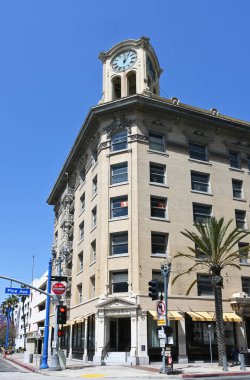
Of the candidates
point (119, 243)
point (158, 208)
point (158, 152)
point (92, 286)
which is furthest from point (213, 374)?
point (158, 152)

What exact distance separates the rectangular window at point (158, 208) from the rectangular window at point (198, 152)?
6312 mm

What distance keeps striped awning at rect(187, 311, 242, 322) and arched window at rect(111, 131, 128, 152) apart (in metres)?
16.1

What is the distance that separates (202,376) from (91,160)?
84.9 feet

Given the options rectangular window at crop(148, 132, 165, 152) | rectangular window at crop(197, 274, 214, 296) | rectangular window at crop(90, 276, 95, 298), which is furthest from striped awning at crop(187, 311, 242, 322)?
rectangular window at crop(148, 132, 165, 152)

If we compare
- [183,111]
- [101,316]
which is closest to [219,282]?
[101,316]

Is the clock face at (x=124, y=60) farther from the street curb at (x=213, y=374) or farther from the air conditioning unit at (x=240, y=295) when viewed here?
the street curb at (x=213, y=374)

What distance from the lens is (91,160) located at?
44.2 meters

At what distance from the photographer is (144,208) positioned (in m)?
36.5

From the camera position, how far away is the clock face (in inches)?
1758

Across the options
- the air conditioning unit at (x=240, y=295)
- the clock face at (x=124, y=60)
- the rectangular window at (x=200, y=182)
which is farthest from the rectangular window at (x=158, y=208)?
the clock face at (x=124, y=60)

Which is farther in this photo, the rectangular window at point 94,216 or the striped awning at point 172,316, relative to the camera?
the rectangular window at point 94,216

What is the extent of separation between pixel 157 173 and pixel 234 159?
989 centimetres

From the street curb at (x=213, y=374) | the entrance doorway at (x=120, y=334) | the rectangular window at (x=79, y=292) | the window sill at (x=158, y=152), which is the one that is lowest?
the street curb at (x=213, y=374)

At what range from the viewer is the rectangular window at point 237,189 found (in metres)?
42.6
